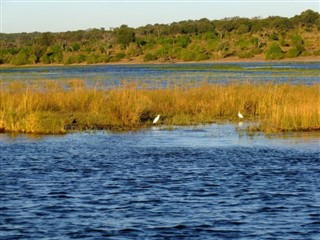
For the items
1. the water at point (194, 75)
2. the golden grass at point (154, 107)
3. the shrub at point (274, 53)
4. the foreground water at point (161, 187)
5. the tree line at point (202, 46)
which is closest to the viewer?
the foreground water at point (161, 187)

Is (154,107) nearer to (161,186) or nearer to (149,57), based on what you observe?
(161,186)

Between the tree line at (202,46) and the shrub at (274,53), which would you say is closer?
the shrub at (274,53)

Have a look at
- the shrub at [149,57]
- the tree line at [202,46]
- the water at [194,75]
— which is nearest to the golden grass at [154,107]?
the water at [194,75]

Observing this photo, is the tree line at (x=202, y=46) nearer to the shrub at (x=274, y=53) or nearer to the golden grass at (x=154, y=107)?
the shrub at (x=274, y=53)

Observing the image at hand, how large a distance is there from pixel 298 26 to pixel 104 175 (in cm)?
8385

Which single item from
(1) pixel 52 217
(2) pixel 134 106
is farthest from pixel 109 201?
(2) pixel 134 106

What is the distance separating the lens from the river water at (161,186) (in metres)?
11.8

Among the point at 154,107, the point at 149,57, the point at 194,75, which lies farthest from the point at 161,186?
the point at 149,57

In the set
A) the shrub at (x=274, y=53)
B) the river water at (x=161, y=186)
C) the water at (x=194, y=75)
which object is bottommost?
the river water at (x=161, y=186)

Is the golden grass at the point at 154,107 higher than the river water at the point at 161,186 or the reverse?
higher

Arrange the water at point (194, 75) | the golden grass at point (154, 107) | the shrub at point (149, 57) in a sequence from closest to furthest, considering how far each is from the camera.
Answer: the golden grass at point (154, 107)
the water at point (194, 75)
the shrub at point (149, 57)

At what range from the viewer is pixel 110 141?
21.5 metres

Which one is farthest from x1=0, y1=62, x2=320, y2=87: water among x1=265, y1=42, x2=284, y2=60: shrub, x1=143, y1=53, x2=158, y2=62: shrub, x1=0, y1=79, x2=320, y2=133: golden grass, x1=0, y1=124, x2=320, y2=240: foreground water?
x1=0, y1=124, x2=320, y2=240: foreground water

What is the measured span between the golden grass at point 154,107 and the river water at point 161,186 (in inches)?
34.6
